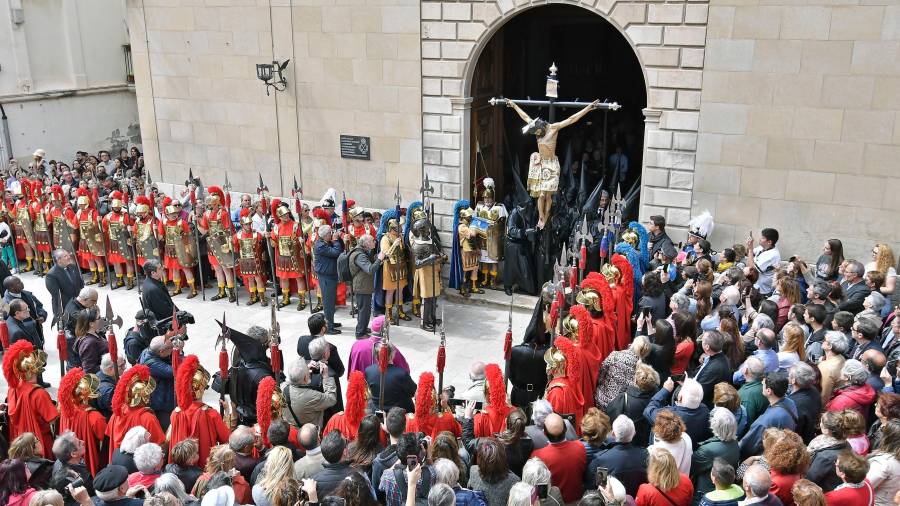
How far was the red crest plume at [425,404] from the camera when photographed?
245 inches

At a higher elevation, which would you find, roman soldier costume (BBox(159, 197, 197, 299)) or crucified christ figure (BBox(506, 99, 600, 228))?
crucified christ figure (BBox(506, 99, 600, 228))

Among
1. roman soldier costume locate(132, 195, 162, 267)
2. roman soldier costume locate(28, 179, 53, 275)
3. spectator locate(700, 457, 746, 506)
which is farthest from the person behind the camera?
roman soldier costume locate(28, 179, 53, 275)

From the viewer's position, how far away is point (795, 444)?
17.6 feet

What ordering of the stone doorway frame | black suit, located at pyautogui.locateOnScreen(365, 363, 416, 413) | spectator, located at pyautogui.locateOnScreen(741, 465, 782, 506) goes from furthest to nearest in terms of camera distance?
the stone doorway frame < black suit, located at pyautogui.locateOnScreen(365, 363, 416, 413) < spectator, located at pyautogui.locateOnScreen(741, 465, 782, 506)

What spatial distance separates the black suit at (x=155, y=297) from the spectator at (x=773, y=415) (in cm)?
717

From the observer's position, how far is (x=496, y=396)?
6.38 m

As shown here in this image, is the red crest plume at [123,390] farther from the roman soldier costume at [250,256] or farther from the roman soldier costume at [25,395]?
the roman soldier costume at [250,256]

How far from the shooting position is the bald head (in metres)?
5.79

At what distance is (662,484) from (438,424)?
1908 mm

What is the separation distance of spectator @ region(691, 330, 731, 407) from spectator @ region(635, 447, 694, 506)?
1928 millimetres

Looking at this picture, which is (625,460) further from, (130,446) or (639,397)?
(130,446)

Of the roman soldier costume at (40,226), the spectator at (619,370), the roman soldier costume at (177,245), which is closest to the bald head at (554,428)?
the spectator at (619,370)

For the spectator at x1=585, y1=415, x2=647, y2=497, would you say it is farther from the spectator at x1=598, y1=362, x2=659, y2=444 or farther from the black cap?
the black cap

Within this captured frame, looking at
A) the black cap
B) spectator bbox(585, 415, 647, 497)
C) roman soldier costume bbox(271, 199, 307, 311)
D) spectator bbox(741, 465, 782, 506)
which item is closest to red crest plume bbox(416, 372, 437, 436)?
spectator bbox(585, 415, 647, 497)
